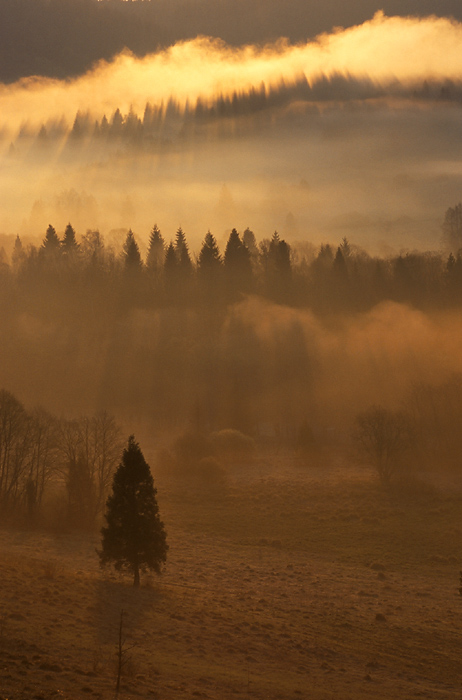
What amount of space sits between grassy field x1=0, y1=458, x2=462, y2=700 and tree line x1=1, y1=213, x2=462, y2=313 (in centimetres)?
8345

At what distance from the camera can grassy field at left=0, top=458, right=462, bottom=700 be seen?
79.0ft

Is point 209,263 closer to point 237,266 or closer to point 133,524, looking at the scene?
point 237,266

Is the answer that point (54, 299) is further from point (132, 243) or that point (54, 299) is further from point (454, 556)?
point (454, 556)

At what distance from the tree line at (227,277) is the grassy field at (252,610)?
3285 inches

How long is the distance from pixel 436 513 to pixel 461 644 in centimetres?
3526

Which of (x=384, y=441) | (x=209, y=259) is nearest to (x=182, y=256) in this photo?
(x=209, y=259)

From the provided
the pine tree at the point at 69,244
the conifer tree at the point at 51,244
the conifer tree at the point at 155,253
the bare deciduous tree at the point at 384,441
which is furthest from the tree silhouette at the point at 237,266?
the bare deciduous tree at the point at 384,441

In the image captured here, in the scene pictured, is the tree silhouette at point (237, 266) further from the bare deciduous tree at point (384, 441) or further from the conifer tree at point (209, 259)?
the bare deciduous tree at point (384, 441)

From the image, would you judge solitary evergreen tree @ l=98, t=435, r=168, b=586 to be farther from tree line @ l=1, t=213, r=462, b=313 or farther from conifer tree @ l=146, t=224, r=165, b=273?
conifer tree @ l=146, t=224, r=165, b=273

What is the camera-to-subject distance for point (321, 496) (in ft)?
237

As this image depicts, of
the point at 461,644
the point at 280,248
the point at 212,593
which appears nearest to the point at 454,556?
the point at 461,644

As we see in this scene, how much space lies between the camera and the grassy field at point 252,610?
948 inches

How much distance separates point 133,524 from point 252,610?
926cm

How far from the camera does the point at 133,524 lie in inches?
1526
